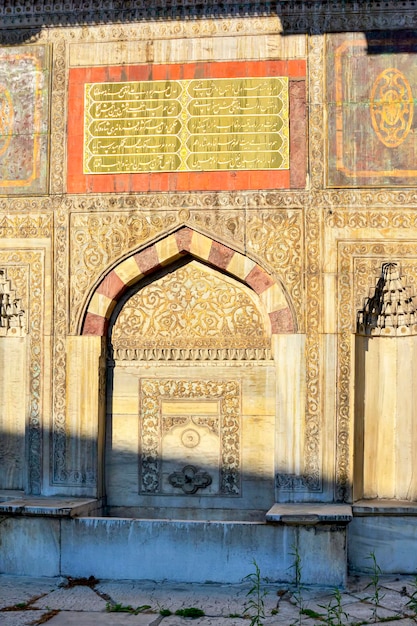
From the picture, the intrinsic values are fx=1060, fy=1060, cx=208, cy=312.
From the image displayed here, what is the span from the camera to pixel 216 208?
9.27 m

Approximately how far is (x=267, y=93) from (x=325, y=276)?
5.56 ft

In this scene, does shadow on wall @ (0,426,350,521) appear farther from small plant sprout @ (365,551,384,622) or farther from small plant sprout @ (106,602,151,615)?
small plant sprout @ (106,602,151,615)

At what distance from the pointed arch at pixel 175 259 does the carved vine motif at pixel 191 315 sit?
18 centimetres

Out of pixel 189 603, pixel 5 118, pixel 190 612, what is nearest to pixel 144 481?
pixel 189 603

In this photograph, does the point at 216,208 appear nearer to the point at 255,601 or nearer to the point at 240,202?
the point at 240,202

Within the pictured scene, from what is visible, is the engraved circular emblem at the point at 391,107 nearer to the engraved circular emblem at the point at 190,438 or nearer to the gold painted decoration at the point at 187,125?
the gold painted decoration at the point at 187,125

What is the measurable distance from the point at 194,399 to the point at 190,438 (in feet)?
1.14

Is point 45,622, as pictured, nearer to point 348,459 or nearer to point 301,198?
point 348,459

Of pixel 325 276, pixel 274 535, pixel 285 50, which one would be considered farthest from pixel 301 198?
pixel 274 535

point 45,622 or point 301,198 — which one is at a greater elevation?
point 301,198

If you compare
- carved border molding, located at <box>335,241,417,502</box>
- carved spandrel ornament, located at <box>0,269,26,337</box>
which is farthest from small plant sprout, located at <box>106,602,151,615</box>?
carved spandrel ornament, located at <box>0,269,26,337</box>

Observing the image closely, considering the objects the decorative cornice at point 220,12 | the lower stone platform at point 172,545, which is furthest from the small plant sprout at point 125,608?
the decorative cornice at point 220,12

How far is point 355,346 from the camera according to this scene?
29.8 ft

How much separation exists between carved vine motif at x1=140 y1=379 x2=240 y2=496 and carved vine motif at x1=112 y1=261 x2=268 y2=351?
1.17 ft
